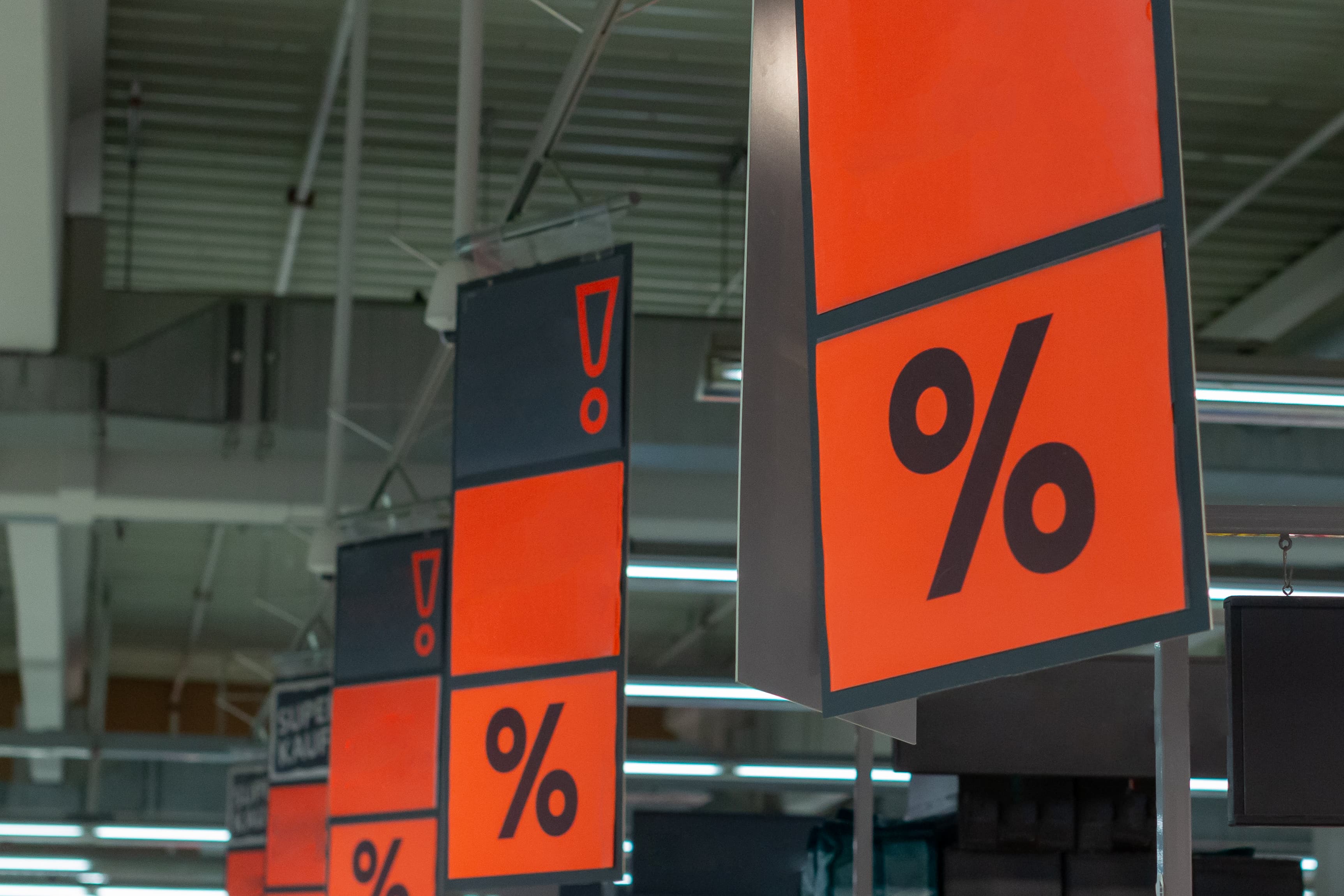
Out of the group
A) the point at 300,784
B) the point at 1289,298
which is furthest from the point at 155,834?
the point at 1289,298

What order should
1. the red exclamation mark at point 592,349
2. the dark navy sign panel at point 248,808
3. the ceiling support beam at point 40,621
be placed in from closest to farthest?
1. the red exclamation mark at point 592,349
2. the ceiling support beam at point 40,621
3. the dark navy sign panel at point 248,808

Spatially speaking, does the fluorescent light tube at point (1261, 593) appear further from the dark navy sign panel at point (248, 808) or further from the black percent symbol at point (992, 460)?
the dark navy sign panel at point (248, 808)

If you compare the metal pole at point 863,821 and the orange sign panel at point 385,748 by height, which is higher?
the orange sign panel at point 385,748

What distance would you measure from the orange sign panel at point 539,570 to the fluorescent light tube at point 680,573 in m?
2.02

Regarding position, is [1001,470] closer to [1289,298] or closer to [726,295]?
[726,295]

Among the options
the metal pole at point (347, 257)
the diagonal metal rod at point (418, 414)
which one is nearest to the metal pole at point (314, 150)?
the metal pole at point (347, 257)

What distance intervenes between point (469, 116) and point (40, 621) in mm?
10009

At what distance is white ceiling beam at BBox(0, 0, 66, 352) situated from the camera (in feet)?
25.8


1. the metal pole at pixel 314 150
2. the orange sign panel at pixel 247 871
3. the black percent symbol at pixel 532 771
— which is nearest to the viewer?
the black percent symbol at pixel 532 771

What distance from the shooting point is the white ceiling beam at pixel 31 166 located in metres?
7.88

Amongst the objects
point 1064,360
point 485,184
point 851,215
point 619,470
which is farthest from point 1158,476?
point 485,184

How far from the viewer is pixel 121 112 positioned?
12391 millimetres

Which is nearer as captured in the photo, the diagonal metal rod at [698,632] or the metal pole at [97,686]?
the metal pole at [97,686]

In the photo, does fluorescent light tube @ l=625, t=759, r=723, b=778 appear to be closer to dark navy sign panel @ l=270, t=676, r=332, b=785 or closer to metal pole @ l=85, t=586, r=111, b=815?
dark navy sign panel @ l=270, t=676, r=332, b=785
